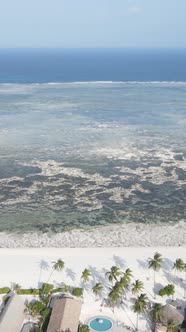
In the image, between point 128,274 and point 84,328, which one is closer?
point 84,328

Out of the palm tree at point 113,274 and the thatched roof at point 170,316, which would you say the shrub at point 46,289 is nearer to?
the palm tree at point 113,274

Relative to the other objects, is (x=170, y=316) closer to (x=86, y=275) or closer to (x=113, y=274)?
(x=113, y=274)

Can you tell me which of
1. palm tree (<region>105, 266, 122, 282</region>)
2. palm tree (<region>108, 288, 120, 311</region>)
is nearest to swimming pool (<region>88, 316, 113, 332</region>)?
palm tree (<region>108, 288, 120, 311</region>)

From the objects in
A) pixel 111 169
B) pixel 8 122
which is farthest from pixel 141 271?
pixel 8 122

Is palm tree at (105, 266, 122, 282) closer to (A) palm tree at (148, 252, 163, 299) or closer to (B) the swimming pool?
(A) palm tree at (148, 252, 163, 299)

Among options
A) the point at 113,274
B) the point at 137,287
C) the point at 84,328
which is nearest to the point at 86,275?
the point at 113,274

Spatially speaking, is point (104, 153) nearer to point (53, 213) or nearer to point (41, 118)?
point (53, 213)

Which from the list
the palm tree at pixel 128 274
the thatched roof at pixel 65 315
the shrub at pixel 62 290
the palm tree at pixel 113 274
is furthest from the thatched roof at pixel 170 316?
the shrub at pixel 62 290
